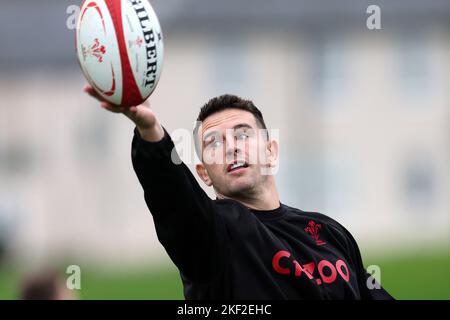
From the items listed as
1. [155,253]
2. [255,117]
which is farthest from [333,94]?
[255,117]

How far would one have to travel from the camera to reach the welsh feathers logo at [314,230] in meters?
6.02

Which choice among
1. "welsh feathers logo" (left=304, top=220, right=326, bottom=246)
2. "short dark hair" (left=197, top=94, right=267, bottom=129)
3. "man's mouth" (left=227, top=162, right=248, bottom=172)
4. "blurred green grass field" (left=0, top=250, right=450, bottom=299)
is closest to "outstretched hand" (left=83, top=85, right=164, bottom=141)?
"man's mouth" (left=227, top=162, right=248, bottom=172)

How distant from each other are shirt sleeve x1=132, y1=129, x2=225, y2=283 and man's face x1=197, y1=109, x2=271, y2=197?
381 mm

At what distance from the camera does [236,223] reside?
5578 millimetres

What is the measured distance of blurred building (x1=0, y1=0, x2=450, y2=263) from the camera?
37.2 meters

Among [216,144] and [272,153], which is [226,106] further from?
[272,153]

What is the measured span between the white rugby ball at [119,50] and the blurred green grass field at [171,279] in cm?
2103

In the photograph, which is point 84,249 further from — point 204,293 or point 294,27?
point 204,293

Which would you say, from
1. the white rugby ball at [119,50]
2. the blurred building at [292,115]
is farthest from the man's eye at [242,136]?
the blurred building at [292,115]

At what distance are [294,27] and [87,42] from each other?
3338 centimetres

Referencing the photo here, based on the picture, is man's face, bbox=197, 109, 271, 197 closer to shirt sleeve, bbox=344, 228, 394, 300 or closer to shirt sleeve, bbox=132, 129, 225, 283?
shirt sleeve, bbox=132, 129, 225, 283

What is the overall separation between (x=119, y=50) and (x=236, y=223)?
119 cm

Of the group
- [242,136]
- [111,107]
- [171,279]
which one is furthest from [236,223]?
[171,279]

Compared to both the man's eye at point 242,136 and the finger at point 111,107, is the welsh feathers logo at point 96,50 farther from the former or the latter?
the man's eye at point 242,136
